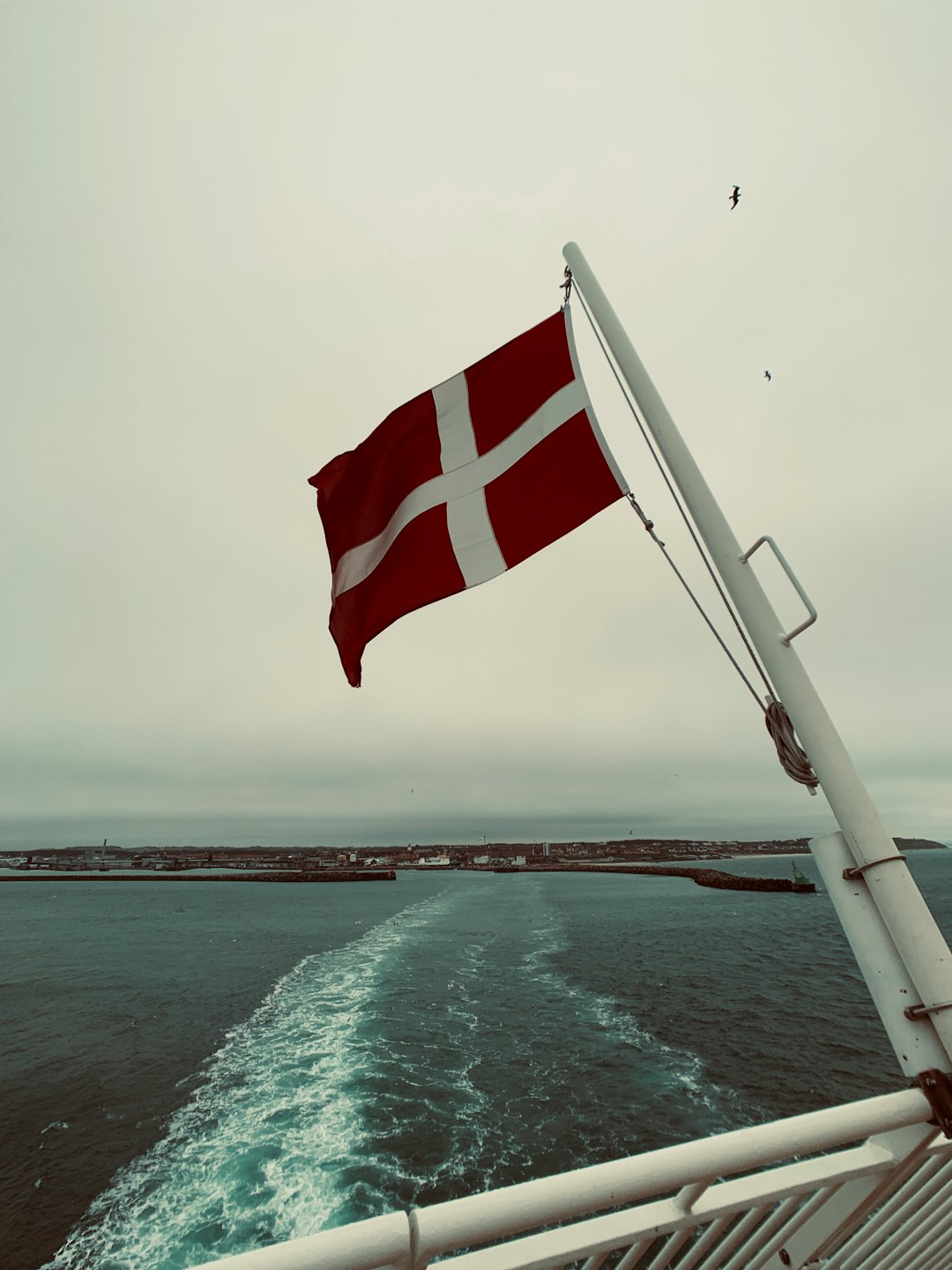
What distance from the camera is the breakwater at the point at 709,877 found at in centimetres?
8062

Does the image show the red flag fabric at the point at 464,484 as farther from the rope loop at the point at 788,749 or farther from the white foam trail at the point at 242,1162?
the white foam trail at the point at 242,1162

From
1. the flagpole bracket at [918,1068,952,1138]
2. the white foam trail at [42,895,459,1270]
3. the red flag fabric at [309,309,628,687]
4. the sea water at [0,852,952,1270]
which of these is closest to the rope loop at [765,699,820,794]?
the flagpole bracket at [918,1068,952,1138]

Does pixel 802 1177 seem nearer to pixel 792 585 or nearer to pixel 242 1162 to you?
pixel 792 585

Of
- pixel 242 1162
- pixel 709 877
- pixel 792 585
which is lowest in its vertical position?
pixel 242 1162

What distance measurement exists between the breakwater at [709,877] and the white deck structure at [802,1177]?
3526 inches

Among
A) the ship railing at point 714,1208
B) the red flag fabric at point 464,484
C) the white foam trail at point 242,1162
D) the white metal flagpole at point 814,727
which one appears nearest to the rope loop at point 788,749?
the white metal flagpole at point 814,727

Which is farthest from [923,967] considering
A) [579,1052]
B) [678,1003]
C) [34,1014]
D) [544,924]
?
[544,924]

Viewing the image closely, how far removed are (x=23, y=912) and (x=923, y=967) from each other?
8272 centimetres

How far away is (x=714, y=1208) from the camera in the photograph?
1707 millimetres

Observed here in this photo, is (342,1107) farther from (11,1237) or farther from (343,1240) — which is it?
(343,1240)

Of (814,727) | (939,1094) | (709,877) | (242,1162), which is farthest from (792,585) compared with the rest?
(709,877)

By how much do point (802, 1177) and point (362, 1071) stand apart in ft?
51.7

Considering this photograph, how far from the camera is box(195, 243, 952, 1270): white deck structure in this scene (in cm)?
148

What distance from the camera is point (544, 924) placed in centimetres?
4362
